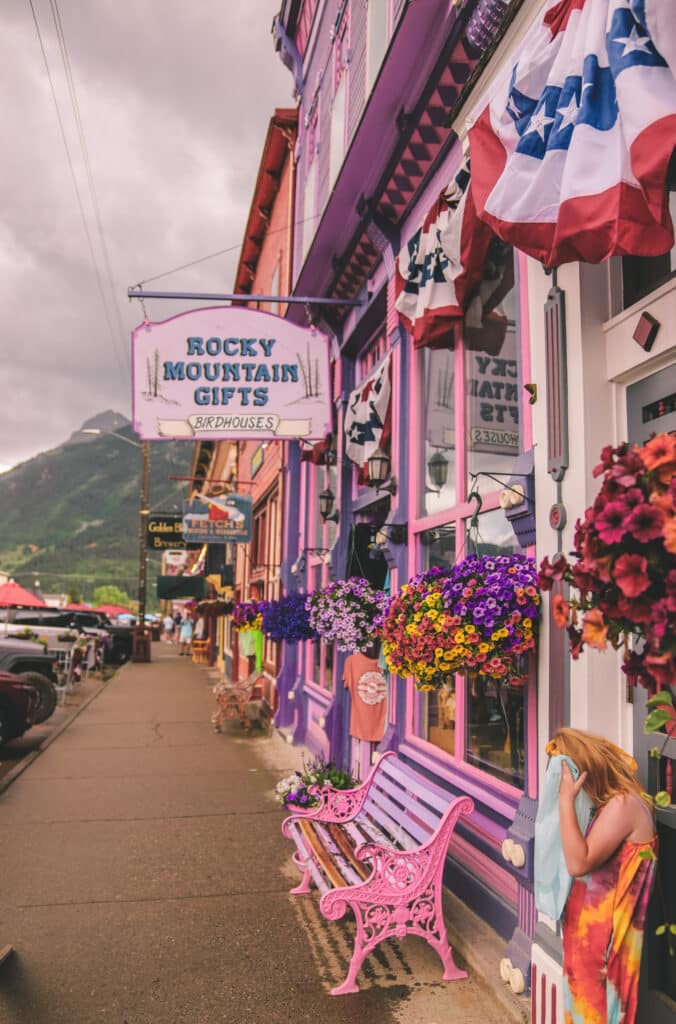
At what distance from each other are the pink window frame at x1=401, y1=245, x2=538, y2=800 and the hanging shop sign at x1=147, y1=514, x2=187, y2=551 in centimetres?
2536

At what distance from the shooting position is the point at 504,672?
3736 millimetres

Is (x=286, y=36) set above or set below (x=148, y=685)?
above

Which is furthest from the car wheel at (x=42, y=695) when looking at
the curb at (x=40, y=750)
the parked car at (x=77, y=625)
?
the parked car at (x=77, y=625)

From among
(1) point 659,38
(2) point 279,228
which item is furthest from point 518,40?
(2) point 279,228

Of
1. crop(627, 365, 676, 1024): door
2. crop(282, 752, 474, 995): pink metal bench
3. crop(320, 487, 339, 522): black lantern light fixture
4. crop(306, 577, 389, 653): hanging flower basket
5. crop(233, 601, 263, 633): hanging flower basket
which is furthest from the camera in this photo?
crop(233, 601, 263, 633): hanging flower basket

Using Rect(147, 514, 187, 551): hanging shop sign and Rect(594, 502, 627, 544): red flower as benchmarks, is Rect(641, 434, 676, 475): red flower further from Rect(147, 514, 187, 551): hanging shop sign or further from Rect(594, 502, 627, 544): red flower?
Rect(147, 514, 187, 551): hanging shop sign

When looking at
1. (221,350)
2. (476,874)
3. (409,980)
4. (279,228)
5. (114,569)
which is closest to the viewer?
(409,980)

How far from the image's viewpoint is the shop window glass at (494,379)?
4.84m

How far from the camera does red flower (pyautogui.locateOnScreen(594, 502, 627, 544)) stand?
73.9 inches

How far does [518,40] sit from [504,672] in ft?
10.9

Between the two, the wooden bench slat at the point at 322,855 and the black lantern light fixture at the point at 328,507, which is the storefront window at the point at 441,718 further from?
the black lantern light fixture at the point at 328,507

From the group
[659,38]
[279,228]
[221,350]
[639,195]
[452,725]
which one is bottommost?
[452,725]

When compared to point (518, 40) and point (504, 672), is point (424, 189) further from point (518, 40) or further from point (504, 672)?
point (504, 672)

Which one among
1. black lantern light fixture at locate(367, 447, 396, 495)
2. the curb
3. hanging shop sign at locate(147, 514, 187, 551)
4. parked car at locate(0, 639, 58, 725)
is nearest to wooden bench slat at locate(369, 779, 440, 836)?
black lantern light fixture at locate(367, 447, 396, 495)
